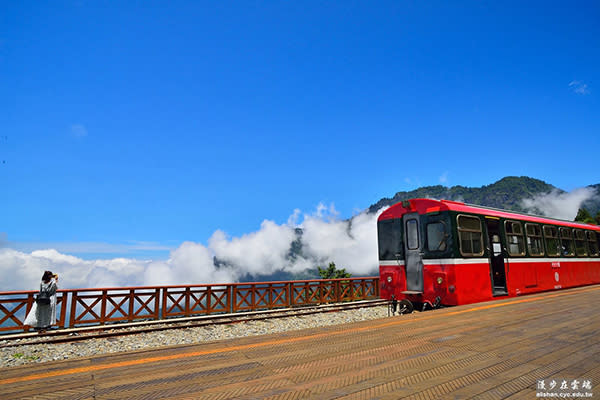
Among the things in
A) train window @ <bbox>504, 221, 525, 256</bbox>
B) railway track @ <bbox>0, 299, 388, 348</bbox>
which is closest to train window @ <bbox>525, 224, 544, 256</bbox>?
train window @ <bbox>504, 221, 525, 256</bbox>

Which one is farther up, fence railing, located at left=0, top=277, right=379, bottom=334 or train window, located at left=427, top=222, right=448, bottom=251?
train window, located at left=427, top=222, right=448, bottom=251

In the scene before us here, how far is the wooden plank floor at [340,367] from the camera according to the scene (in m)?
2.20

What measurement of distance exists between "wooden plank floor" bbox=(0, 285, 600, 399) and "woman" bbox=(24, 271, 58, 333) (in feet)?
32.3

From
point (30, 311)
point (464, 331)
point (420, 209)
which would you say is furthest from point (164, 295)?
point (464, 331)

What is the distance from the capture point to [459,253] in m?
9.84

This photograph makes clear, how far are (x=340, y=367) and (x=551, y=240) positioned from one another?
562 inches

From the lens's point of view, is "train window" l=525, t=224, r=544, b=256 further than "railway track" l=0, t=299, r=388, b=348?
Yes

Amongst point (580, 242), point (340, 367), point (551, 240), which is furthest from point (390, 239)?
point (580, 242)

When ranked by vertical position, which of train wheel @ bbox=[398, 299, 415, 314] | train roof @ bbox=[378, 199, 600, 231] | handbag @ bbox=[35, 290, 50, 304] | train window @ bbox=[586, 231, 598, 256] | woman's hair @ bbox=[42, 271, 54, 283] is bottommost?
train wheel @ bbox=[398, 299, 415, 314]

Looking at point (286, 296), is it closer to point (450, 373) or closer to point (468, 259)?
point (468, 259)

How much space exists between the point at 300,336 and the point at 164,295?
1071cm

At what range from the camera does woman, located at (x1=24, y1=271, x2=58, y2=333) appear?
10.6 meters

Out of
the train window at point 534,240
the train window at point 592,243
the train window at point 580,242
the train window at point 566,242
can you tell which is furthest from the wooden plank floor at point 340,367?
the train window at point 592,243

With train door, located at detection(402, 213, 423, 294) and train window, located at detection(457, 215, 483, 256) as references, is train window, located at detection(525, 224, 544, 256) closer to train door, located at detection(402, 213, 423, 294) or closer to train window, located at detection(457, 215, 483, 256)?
train window, located at detection(457, 215, 483, 256)
